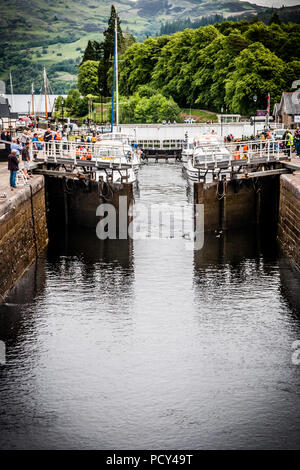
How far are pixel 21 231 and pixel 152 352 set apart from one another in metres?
9.75

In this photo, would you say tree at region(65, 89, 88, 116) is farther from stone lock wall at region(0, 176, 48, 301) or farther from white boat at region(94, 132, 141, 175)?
stone lock wall at region(0, 176, 48, 301)

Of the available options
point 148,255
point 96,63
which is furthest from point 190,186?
point 96,63

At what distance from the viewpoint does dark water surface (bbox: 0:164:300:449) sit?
614 inches

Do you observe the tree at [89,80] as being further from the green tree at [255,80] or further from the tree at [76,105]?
the green tree at [255,80]

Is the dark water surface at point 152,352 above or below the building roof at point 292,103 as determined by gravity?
below

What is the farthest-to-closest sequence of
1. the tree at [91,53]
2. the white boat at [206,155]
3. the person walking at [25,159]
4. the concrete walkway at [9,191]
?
the tree at [91,53] → the white boat at [206,155] → the person walking at [25,159] → the concrete walkway at [9,191]

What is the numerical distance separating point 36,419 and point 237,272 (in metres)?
14.1

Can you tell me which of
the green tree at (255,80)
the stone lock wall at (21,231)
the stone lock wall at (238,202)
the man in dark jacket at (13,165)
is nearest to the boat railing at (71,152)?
the stone lock wall at (21,231)

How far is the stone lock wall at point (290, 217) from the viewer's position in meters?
28.3

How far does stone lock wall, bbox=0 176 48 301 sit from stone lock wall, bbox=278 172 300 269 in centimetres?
1133

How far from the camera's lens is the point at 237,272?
92.5 feet

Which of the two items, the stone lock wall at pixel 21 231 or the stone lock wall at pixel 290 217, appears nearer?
the stone lock wall at pixel 21 231

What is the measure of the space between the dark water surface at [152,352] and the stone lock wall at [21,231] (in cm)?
68
